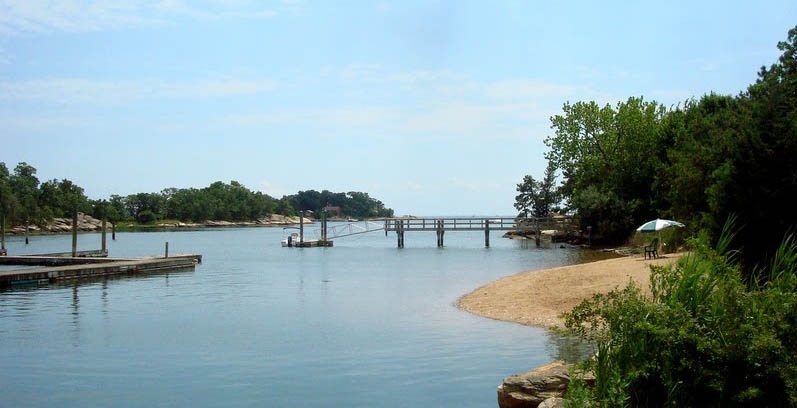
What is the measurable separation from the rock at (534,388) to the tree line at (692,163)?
8.35 m

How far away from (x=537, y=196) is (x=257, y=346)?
84.4 meters

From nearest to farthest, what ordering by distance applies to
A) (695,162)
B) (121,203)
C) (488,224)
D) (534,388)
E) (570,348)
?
(534,388) < (570,348) < (695,162) < (488,224) < (121,203)

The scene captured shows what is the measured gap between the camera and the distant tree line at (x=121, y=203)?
400ft

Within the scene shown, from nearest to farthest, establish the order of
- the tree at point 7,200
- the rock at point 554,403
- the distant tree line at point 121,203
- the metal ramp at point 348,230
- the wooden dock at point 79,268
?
the rock at point 554,403, the wooden dock at point 79,268, the metal ramp at point 348,230, the tree at point 7,200, the distant tree line at point 121,203

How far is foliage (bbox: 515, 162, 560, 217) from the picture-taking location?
99000 mm

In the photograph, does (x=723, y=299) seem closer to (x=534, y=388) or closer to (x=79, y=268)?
(x=534, y=388)

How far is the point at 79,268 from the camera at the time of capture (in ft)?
126

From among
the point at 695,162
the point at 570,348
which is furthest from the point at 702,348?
the point at 695,162

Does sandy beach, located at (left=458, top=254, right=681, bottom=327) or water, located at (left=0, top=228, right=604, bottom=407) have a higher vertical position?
sandy beach, located at (left=458, top=254, right=681, bottom=327)

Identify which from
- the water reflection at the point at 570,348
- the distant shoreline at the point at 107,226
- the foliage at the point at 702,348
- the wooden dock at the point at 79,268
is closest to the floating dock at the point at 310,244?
the wooden dock at the point at 79,268

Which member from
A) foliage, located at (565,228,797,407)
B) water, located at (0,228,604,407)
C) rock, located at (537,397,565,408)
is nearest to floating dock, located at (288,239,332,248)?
water, located at (0,228,604,407)

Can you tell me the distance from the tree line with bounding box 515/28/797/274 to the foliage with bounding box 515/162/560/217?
0.48 feet

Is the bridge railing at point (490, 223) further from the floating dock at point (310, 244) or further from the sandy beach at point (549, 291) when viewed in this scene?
the sandy beach at point (549, 291)

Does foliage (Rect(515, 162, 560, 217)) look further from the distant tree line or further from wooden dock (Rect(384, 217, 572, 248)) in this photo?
the distant tree line
